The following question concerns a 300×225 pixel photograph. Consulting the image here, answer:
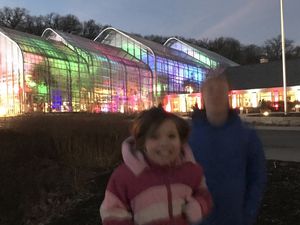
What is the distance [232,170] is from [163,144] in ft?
Answer: 2.37

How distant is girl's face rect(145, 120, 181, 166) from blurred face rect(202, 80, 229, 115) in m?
0.60

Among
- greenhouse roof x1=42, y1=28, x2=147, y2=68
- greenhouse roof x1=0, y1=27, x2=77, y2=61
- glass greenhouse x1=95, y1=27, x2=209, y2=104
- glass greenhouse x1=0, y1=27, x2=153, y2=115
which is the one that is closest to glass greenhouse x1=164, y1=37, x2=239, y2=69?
glass greenhouse x1=95, y1=27, x2=209, y2=104

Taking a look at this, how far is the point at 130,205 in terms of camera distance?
8.51 feet

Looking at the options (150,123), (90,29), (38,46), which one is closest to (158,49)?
(38,46)

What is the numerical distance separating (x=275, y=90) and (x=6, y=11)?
220 feet

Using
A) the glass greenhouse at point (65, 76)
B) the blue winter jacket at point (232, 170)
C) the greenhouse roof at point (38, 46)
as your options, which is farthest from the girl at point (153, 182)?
the greenhouse roof at point (38, 46)

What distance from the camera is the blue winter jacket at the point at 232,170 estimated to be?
309cm

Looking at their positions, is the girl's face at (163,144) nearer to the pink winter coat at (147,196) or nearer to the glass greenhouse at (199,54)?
the pink winter coat at (147,196)

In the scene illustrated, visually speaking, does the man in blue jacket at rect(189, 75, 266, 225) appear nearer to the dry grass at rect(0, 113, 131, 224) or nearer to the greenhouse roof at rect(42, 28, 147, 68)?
the dry grass at rect(0, 113, 131, 224)

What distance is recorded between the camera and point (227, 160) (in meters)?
3.10

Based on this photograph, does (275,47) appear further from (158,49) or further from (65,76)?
(65,76)

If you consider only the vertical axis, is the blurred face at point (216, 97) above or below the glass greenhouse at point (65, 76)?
below

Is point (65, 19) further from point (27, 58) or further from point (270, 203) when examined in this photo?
point (270, 203)

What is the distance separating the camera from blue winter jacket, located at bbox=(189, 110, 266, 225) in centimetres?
309
